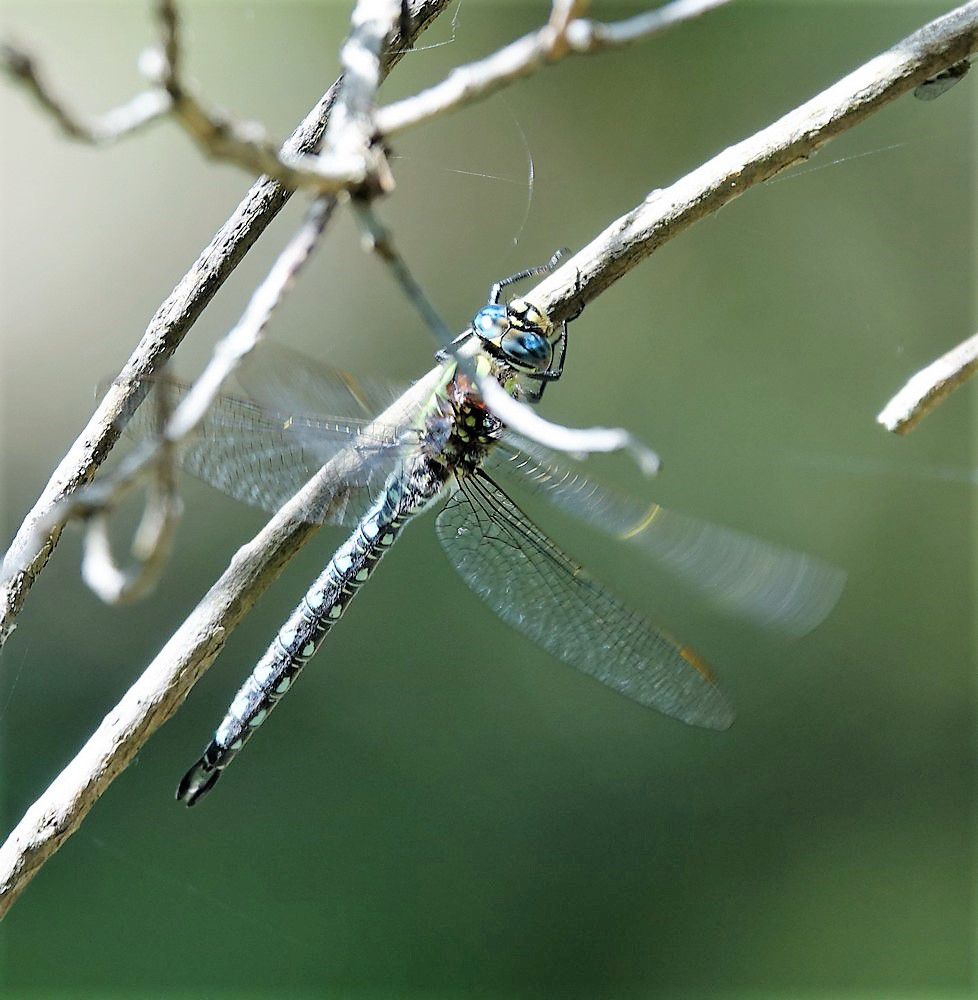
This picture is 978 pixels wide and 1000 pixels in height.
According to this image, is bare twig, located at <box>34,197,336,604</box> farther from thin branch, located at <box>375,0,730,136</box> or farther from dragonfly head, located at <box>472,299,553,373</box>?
dragonfly head, located at <box>472,299,553,373</box>

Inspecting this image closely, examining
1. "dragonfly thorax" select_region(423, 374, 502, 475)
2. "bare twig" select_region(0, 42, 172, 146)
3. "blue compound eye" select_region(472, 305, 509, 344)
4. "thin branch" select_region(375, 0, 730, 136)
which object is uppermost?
"blue compound eye" select_region(472, 305, 509, 344)

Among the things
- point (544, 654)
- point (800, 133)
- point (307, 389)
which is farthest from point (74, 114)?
point (544, 654)

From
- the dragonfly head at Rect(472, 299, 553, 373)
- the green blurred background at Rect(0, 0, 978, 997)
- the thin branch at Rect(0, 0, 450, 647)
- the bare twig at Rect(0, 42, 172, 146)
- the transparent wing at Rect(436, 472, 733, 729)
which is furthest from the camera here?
the green blurred background at Rect(0, 0, 978, 997)

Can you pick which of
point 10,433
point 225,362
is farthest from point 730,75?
point 225,362

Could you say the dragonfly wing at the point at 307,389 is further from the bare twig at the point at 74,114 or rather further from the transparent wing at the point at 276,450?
the bare twig at the point at 74,114

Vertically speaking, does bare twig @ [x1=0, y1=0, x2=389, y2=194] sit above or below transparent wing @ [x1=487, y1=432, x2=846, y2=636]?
below

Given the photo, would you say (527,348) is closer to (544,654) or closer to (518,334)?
(518,334)

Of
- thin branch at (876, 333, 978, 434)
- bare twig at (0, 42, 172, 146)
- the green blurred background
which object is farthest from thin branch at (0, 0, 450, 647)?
the green blurred background
